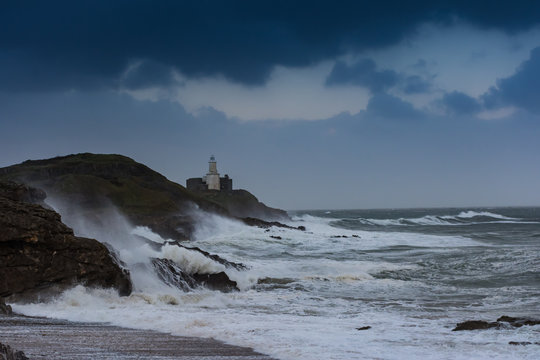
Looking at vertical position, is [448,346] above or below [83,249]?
below

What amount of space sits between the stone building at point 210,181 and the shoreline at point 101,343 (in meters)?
70.0

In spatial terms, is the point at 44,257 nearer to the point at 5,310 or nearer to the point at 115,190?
the point at 5,310

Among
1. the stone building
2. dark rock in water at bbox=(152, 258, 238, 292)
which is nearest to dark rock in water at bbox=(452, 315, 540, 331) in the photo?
dark rock in water at bbox=(152, 258, 238, 292)

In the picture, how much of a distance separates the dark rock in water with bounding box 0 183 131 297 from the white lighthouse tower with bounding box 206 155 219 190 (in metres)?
67.5

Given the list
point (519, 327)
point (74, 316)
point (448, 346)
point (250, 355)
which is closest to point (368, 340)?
point (448, 346)

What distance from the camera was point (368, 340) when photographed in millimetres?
7582

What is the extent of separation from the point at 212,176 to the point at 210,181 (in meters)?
0.85

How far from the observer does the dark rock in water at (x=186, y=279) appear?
536 inches

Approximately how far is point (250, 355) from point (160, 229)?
30.8 m

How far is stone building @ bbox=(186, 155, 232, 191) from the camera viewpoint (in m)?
78.8

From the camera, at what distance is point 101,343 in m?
6.77

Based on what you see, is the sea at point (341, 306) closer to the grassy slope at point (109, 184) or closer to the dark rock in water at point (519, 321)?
the dark rock in water at point (519, 321)

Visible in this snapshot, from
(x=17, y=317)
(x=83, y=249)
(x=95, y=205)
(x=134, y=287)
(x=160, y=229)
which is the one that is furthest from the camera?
(x=95, y=205)

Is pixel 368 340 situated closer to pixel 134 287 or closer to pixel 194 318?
pixel 194 318
